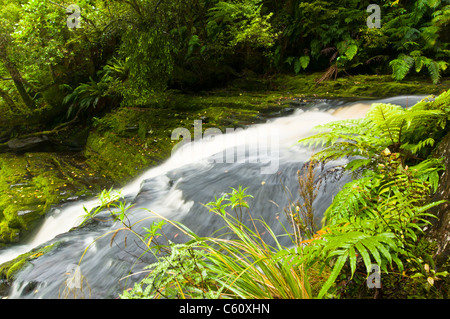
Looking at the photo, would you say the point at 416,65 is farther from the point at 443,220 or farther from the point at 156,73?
the point at 443,220

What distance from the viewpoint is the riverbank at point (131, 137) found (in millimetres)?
4957

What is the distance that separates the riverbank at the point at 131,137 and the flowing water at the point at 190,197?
14.8 inches

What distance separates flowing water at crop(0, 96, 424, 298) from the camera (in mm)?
2684

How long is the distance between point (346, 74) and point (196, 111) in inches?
182

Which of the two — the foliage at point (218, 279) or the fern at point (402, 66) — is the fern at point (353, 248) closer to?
the foliage at point (218, 279)

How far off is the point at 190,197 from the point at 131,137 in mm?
3565

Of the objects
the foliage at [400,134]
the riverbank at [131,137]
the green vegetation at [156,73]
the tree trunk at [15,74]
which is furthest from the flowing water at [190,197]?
the tree trunk at [15,74]

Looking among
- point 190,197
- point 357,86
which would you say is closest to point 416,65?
point 357,86

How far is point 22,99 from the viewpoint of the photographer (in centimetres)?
837

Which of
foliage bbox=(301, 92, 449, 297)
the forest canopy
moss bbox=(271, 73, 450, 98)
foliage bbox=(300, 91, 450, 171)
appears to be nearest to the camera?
foliage bbox=(301, 92, 449, 297)

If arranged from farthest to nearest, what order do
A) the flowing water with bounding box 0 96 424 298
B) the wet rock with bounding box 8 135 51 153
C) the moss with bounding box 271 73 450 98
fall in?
the wet rock with bounding box 8 135 51 153 < the moss with bounding box 271 73 450 98 < the flowing water with bounding box 0 96 424 298

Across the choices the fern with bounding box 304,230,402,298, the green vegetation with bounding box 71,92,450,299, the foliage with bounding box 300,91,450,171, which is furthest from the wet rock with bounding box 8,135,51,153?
the fern with bounding box 304,230,402,298

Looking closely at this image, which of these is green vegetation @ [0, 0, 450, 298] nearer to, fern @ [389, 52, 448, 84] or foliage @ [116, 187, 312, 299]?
fern @ [389, 52, 448, 84]

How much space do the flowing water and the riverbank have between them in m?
0.37
